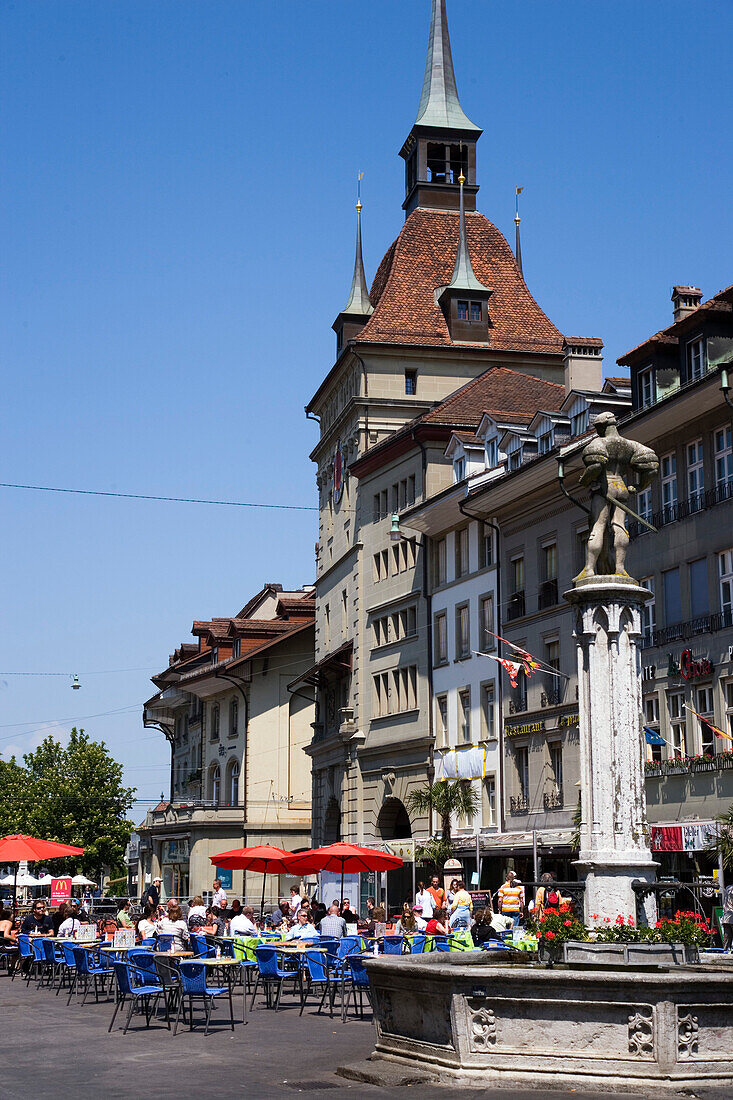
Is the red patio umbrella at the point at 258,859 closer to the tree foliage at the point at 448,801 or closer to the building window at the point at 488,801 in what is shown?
the building window at the point at 488,801

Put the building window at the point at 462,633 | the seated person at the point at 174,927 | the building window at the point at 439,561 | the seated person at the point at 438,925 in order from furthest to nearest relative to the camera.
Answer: the building window at the point at 439,561 < the building window at the point at 462,633 < the seated person at the point at 438,925 < the seated person at the point at 174,927

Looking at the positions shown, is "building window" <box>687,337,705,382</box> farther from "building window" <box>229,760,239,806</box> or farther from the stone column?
"building window" <box>229,760,239,806</box>

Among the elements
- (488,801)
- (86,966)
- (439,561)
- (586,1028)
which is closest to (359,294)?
(439,561)

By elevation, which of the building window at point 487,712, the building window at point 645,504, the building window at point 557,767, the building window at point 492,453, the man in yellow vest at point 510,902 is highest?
the building window at point 492,453

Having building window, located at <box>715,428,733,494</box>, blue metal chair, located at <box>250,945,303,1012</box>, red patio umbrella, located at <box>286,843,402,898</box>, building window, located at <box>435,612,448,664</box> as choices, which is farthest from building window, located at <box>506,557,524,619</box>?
blue metal chair, located at <box>250,945,303,1012</box>

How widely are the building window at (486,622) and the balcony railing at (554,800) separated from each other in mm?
6472

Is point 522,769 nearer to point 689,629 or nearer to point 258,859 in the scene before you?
point 689,629

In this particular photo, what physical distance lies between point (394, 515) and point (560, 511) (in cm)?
1058

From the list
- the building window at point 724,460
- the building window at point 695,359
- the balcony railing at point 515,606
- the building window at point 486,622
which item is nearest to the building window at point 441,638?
the building window at point 486,622

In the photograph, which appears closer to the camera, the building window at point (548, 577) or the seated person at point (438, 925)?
the seated person at point (438, 925)

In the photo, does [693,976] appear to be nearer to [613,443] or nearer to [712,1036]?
[712,1036]

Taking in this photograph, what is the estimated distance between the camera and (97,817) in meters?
87.8

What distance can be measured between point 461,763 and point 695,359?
56.6 feet

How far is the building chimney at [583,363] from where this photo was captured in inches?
2034
